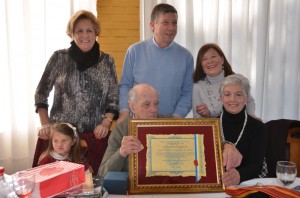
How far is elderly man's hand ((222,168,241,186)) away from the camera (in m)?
1.94

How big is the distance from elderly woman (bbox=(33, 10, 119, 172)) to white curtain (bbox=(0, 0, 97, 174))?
1163 mm

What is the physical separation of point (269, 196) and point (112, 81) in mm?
1752

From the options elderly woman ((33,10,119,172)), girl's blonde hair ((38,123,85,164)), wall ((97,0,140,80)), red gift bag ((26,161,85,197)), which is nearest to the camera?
red gift bag ((26,161,85,197))

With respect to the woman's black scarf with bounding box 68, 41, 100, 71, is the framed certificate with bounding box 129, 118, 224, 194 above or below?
below

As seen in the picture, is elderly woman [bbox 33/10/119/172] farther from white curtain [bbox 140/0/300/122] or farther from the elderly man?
white curtain [bbox 140/0/300/122]

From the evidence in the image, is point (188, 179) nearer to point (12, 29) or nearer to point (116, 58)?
point (116, 58)

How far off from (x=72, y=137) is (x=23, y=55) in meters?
1.73

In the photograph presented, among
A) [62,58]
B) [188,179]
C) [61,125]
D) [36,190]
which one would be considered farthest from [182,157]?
[62,58]

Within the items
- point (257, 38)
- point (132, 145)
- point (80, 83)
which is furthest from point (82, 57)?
point (257, 38)

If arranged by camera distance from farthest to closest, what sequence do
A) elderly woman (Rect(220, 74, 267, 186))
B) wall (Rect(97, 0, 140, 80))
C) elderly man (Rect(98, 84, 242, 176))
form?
wall (Rect(97, 0, 140, 80)), elderly woman (Rect(220, 74, 267, 186)), elderly man (Rect(98, 84, 242, 176))

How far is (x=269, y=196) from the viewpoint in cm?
162

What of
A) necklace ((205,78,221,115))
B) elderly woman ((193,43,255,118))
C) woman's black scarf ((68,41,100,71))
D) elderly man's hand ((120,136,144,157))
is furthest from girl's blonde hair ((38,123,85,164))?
necklace ((205,78,221,115))

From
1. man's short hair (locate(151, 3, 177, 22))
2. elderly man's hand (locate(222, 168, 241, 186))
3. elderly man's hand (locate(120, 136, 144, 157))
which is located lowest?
elderly man's hand (locate(222, 168, 241, 186))

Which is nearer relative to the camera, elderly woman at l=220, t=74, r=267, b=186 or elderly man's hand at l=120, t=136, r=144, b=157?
elderly man's hand at l=120, t=136, r=144, b=157
